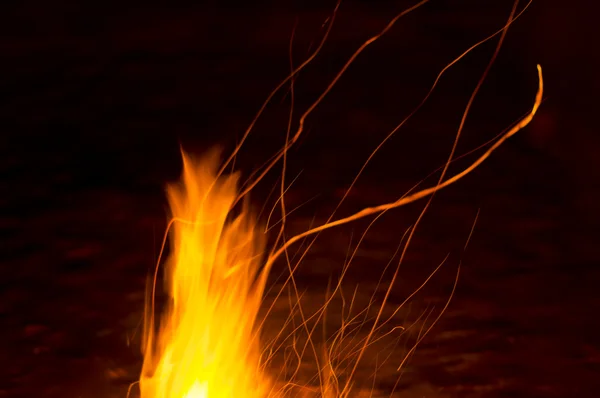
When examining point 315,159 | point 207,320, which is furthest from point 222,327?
point 315,159

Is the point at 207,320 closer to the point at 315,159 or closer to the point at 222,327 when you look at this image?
the point at 222,327

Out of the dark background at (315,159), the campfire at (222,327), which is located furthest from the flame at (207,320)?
the dark background at (315,159)

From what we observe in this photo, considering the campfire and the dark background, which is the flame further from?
the dark background

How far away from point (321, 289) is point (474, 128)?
2.41ft

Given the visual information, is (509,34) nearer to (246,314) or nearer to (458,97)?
(458,97)

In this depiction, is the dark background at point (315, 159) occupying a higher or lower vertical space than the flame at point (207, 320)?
higher

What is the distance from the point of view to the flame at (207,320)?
1.23 metres

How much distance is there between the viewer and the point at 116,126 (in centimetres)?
201

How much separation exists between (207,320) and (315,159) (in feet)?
2.60

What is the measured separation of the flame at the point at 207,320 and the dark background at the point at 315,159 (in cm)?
14

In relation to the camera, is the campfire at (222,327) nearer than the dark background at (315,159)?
Yes

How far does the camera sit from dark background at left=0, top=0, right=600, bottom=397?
1445 millimetres

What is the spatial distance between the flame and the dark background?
0.47 feet

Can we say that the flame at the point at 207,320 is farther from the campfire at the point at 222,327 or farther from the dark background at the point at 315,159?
the dark background at the point at 315,159
